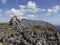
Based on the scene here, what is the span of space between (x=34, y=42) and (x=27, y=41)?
432 centimetres

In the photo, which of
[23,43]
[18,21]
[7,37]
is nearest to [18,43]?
[23,43]

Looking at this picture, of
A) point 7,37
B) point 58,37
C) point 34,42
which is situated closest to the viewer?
point 34,42

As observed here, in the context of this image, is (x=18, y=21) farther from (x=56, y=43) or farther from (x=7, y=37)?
(x=56, y=43)

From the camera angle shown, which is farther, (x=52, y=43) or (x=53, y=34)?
(x=53, y=34)

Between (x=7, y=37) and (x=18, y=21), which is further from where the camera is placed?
(x=18, y=21)

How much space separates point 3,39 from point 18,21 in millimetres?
90876

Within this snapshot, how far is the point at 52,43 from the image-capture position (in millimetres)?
79938

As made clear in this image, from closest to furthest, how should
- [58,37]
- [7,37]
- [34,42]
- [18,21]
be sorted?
1. [34,42]
2. [58,37]
3. [7,37]
4. [18,21]

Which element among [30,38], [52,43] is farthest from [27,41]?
[52,43]

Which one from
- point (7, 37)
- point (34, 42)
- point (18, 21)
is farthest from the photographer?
point (18, 21)

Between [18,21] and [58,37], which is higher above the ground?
[18,21]

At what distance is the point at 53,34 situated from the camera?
294ft

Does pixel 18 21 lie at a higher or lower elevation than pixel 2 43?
higher

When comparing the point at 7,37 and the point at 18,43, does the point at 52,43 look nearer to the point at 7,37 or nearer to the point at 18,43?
the point at 18,43
